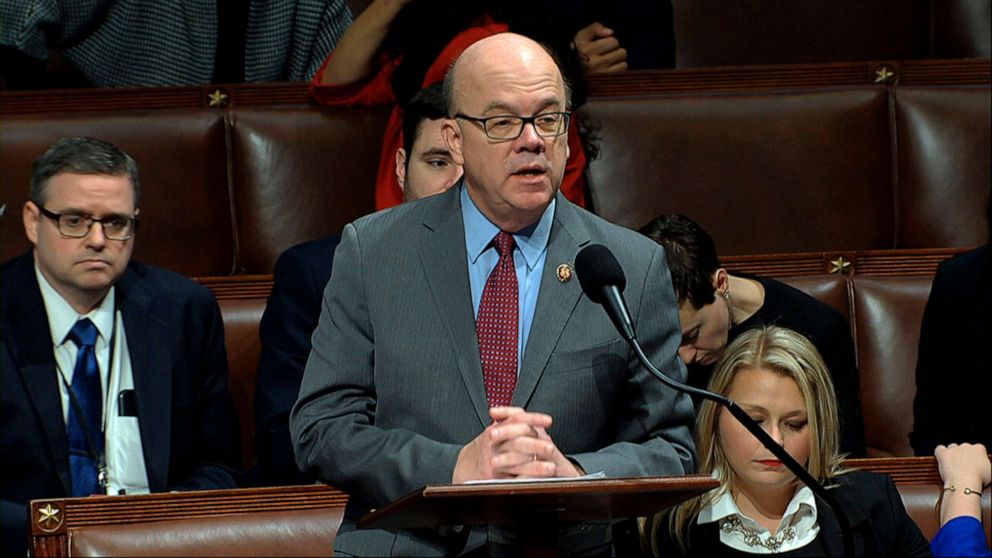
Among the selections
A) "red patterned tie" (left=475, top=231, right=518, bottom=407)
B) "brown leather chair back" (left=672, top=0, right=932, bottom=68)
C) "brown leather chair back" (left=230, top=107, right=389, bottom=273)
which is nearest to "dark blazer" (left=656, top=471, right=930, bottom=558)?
"red patterned tie" (left=475, top=231, right=518, bottom=407)

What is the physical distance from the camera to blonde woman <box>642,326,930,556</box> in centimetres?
152

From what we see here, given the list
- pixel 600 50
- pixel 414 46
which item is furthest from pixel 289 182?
pixel 600 50

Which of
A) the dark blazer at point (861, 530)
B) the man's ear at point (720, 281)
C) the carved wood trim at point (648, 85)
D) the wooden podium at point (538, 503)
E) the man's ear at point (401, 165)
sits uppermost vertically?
the carved wood trim at point (648, 85)

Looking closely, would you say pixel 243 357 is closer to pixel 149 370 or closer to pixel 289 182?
pixel 149 370

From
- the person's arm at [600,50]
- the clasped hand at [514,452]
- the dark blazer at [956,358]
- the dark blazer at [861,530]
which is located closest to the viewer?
the clasped hand at [514,452]

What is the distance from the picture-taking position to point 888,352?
2.11 meters

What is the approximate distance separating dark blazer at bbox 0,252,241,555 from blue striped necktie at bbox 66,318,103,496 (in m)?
0.02

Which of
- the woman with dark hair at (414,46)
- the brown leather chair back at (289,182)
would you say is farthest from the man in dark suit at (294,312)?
the brown leather chair back at (289,182)

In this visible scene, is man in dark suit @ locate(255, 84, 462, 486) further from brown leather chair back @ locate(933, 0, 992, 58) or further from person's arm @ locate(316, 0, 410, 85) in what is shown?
brown leather chair back @ locate(933, 0, 992, 58)

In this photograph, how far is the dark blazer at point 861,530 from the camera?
1.50 m

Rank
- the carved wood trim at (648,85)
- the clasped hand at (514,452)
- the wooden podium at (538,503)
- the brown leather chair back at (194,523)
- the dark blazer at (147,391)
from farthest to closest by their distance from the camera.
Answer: the carved wood trim at (648,85), the dark blazer at (147,391), the brown leather chair back at (194,523), the clasped hand at (514,452), the wooden podium at (538,503)

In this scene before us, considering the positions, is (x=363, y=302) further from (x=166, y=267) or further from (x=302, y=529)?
(x=166, y=267)

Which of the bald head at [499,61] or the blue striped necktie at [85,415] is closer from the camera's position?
the bald head at [499,61]

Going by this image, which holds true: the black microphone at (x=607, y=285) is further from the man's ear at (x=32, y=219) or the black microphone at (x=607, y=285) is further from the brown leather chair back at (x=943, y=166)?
the brown leather chair back at (x=943, y=166)
